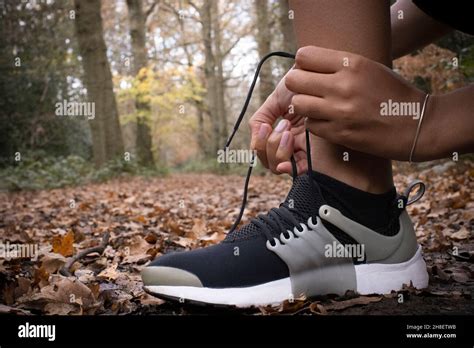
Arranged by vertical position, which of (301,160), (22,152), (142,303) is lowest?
(142,303)

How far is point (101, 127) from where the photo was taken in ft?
26.2

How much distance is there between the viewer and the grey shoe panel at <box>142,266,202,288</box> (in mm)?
957

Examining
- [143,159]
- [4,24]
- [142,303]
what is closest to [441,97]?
[142,303]

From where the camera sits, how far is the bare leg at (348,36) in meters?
0.92

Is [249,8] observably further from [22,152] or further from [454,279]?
[454,279]

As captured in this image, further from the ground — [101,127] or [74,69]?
[74,69]

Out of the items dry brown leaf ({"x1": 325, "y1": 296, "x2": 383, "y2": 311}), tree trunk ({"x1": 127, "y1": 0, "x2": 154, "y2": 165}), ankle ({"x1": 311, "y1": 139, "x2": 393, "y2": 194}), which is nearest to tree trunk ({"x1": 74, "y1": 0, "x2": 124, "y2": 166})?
tree trunk ({"x1": 127, "y1": 0, "x2": 154, "y2": 165})

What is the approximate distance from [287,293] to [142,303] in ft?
1.02

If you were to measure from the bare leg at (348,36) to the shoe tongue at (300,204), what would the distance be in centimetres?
5

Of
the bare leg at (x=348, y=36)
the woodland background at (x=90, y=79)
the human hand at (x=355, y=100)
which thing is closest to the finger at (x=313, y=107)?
the human hand at (x=355, y=100)

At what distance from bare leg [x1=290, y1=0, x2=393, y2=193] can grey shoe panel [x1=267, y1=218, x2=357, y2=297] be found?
0.41ft

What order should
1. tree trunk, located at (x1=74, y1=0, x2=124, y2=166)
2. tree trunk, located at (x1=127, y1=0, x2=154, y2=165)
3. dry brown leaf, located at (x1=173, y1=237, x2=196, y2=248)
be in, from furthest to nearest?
tree trunk, located at (x1=127, y1=0, x2=154, y2=165) < tree trunk, located at (x1=74, y1=0, x2=124, y2=166) < dry brown leaf, located at (x1=173, y1=237, x2=196, y2=248)

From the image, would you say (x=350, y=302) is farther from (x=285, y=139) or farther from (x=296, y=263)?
(x=285, y=139)

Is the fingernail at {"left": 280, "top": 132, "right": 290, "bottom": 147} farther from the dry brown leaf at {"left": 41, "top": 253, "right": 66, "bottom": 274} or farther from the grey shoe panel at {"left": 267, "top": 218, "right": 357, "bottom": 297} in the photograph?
the dry brown leaf at {"left": 41, "top": 253, "right": 66, "bottom": 274}
